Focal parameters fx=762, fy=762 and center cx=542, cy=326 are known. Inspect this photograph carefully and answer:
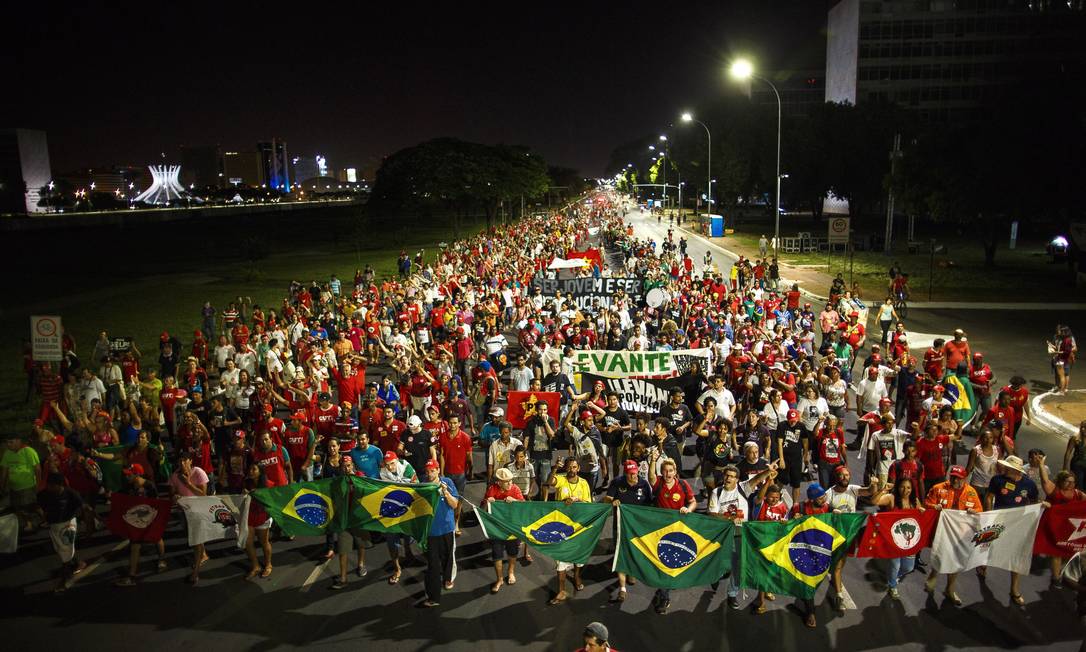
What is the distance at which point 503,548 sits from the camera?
8805 millimetres

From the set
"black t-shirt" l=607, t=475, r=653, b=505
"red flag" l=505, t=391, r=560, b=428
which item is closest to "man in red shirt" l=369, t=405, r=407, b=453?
"red flag" l=505, t=391, r=560, b=428

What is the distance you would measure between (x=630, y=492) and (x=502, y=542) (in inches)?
62.3

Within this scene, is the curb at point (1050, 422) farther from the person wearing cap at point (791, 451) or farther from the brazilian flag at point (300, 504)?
the brazilian flag at point (300, 504)

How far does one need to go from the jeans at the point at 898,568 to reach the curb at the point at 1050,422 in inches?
276

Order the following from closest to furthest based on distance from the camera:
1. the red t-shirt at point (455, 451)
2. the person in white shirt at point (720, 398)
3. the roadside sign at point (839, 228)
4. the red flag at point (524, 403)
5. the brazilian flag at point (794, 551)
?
1. the brazilian flag at point (794, 551)
2. the red t-shirt at point (455, 451)
3. the person in white shirt at point (720, 398)
4. the red flag at point (524, 403)
5. the roadside sign at point (839, 228)

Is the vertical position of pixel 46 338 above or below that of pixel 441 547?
above

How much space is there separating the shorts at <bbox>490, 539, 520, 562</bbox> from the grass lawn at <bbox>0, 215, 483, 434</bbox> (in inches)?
441

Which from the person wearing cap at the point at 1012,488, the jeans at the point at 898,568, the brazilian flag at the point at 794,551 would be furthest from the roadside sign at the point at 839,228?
the brazilian flag at the point at 794,551

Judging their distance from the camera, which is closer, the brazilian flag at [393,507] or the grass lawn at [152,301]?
the brazilian flag at [393,507]

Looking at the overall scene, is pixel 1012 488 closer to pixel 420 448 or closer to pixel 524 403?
pixel 524 403

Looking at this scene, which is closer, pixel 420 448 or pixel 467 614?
pixel 467 614

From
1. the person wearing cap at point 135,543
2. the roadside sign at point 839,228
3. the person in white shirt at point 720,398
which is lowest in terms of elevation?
the person wearing cap at point 135,543

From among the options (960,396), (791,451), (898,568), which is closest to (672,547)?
(898,568)

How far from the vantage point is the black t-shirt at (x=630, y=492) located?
845cm
